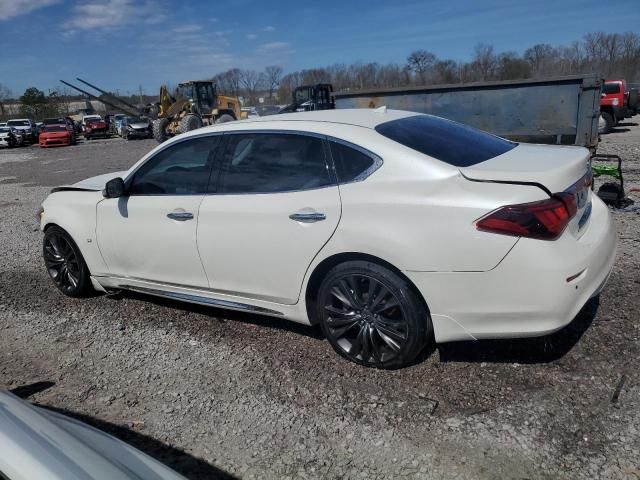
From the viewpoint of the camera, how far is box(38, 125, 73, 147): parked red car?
1252 inches

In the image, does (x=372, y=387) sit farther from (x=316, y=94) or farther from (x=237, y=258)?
(x=316, y=94)

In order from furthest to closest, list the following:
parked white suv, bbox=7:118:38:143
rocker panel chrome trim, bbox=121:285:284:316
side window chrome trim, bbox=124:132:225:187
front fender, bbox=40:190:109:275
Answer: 1. parked white suv, bbox=7:118:38:143
2. front fender, bbox=40:190:109:275
3. side window chrome trim, bbox=124:132:225:187
4. rocker panel chrome trim, bbox=121:285:284:316

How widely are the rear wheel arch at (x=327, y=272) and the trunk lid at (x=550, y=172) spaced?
0.68 meters

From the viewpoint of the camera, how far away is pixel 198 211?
3.83 meters

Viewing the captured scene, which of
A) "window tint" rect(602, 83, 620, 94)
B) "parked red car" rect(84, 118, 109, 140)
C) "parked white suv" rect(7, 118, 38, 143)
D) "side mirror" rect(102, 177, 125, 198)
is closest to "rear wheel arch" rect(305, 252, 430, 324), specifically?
"side mirror" rect(102, 177, 125, 198)

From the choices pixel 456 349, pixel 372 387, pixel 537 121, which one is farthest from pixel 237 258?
pixel 537 121

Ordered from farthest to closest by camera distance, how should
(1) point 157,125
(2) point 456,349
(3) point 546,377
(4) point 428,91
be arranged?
(1) point 157,125
(4) point 428,91
(2) point 456,349
(3) point 546,377

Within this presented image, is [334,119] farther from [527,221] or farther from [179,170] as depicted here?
[527,221]

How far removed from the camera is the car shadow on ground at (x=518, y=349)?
3.41 metres

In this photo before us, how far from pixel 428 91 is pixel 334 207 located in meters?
9.37

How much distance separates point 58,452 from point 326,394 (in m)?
1.81

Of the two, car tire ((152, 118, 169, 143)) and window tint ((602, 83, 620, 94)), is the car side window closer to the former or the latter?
window tint ((602, 83, 620, 94))

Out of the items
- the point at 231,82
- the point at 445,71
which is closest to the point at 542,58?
the point at 445,71

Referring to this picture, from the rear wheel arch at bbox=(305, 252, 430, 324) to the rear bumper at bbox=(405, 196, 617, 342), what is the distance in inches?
3.1
